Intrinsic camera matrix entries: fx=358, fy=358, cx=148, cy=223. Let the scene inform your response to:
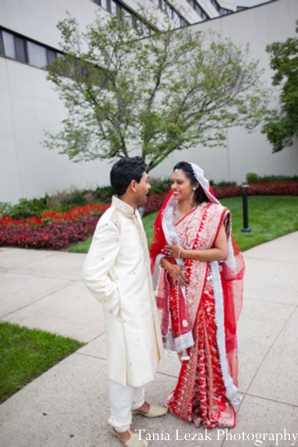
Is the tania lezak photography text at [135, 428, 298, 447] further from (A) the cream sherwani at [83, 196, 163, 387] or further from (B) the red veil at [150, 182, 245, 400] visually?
(A) the cream sherwani at [83, 196, 163, 387]

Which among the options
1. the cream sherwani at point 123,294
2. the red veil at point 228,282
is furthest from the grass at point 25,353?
the red veil at point 228,282

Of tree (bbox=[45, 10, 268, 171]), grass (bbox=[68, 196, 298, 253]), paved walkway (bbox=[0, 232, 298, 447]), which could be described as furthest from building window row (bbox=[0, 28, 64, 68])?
paved walkway (bbox=[0, 232, 298, 447])

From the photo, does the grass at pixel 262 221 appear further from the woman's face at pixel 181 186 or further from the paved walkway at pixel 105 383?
the woman's face at pixel 181 186

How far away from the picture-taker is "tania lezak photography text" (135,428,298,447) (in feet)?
7.49

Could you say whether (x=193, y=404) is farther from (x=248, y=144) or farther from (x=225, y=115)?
(x=248, y=144)

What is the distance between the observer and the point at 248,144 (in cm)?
1678

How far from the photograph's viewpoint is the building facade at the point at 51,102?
1209 centimetres

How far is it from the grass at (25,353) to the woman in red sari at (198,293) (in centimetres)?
137

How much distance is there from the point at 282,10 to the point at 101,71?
9.75 metres

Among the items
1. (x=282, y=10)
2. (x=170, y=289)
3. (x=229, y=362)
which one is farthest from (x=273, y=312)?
(x=282, y=10)

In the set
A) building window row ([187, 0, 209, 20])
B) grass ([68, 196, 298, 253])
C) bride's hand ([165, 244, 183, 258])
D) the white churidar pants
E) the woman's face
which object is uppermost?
building window row ([187, 0, 209, 20])

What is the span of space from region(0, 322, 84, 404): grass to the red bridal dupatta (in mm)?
1345

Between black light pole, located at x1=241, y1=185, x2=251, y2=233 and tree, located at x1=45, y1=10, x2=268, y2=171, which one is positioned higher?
tree, located at x1=45, y1=10, x2=268, y2=171

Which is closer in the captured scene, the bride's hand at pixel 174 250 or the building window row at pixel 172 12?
the bride's hand at pixel 174 250
